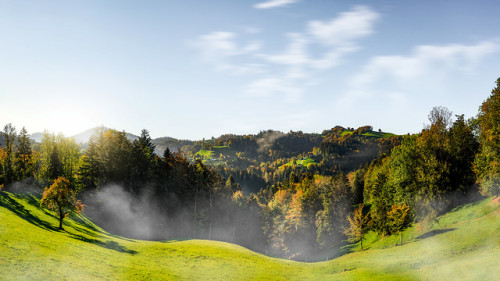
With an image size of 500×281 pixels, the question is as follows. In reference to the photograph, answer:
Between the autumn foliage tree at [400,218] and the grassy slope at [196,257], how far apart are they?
3.35 metres

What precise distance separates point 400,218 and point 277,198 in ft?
205

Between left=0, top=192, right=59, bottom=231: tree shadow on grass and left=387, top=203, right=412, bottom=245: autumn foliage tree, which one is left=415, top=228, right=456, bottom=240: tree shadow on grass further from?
left=0, top=192, right=59, bottom=231: tree shadow on grass

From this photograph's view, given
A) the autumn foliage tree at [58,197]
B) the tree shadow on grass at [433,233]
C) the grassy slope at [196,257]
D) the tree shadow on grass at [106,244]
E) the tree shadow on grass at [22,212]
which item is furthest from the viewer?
the tree shadow on grass at [433,233]

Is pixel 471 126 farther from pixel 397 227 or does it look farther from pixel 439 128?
pixel 397 227

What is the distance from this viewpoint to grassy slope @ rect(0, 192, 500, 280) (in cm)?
3254

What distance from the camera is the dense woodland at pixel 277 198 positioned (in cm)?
6631

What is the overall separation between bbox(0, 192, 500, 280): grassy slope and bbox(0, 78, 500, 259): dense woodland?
306 inches

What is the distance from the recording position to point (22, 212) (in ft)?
183

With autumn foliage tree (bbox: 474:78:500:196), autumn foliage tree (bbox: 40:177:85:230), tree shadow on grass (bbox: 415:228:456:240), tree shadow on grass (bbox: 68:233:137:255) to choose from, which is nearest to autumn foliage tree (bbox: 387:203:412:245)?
tree shadow on grass (bbox: 415:228:456:240)

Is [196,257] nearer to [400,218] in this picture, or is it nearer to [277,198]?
[400,218]

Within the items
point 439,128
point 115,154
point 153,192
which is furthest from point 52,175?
point 439,128

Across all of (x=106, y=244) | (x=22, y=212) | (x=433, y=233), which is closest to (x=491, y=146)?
(x=433, y=233)

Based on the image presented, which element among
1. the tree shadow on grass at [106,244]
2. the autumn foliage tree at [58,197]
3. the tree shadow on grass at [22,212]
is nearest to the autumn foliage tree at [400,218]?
the tree shadow on grass at [106,244]

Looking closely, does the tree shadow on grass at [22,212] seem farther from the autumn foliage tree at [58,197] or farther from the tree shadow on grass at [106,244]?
the tree shadow on grass at [106,244]
